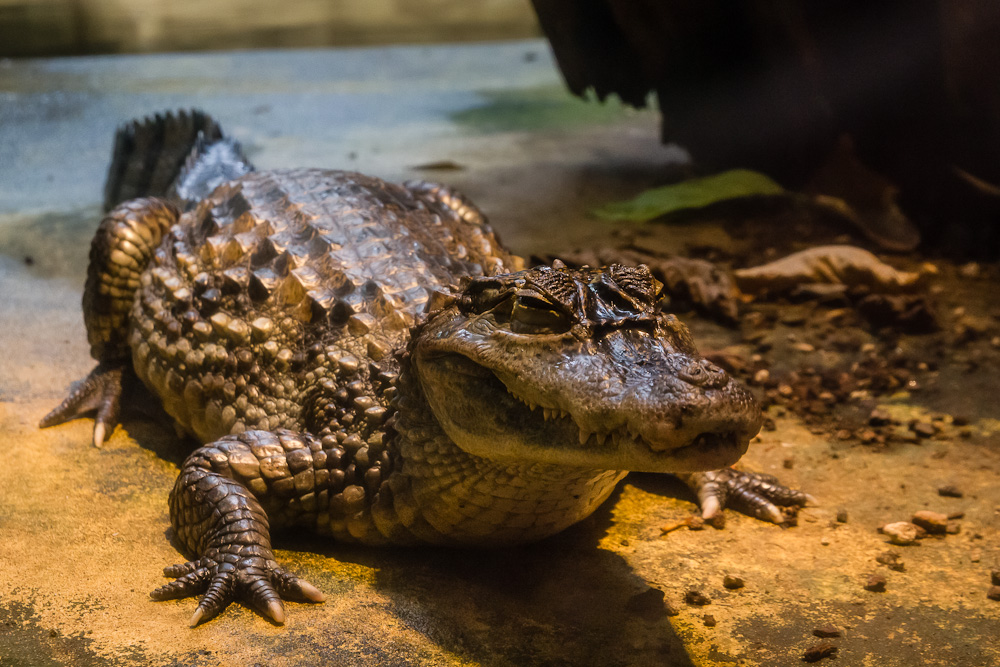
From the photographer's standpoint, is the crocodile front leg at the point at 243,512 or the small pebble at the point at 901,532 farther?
the small pebble at the point at 901,532

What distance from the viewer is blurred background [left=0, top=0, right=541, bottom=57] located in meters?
8.14

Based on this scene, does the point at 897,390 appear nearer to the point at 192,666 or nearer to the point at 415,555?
the point at 415,555

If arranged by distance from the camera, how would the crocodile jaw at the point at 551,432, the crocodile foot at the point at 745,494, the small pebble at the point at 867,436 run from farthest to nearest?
the small pebble at the point at 867,436 → the crocodile foot at the point at 745,494 → the crocodile jaw at the point at 551,432

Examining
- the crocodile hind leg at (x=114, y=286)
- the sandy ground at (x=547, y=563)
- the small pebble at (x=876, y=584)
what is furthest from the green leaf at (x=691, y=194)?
the small pebble at (x=876, y=584)

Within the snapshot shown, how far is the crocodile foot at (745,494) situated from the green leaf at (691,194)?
3.51 meters

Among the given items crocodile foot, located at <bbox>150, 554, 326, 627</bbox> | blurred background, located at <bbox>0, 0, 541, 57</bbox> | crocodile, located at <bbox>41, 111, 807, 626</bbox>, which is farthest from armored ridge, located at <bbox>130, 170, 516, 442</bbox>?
blurred background, located at <bbox>0, 0, 541, 57</bbox>

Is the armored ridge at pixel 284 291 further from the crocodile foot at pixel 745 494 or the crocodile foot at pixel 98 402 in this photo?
the crocodile foot at pixel 745 494

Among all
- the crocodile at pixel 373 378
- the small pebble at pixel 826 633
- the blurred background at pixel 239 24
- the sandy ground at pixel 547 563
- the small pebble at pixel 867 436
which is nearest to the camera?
the crocodile at pixel 373 378

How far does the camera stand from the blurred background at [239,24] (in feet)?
26.7

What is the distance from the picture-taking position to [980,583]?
115 inches

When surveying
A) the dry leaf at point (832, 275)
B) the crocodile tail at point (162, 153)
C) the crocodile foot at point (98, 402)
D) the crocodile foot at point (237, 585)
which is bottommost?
the dry leaf at point (832, 275)

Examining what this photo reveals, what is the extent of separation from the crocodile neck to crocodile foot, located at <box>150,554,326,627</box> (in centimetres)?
34

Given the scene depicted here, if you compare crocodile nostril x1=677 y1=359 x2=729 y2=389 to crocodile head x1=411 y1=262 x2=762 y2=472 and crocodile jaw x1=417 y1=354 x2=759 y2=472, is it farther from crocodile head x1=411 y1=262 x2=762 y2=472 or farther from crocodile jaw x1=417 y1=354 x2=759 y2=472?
crocodile jaw x1=417 y1=354 x2=759 y2=472

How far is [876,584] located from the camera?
9.47 ft
